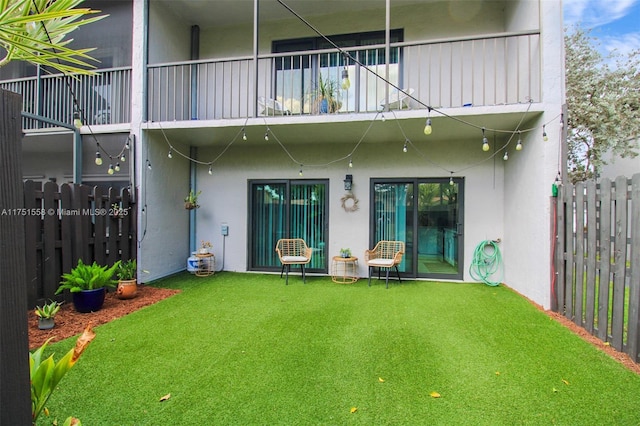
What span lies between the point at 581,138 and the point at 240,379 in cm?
1100

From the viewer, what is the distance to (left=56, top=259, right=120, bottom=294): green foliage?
3.87 meters

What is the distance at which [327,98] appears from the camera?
5.39m

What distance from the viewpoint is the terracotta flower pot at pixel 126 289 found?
450cm

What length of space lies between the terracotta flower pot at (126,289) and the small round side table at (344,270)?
3407 millimetres

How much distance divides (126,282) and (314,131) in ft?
12.8

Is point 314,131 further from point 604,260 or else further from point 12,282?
point 12,282

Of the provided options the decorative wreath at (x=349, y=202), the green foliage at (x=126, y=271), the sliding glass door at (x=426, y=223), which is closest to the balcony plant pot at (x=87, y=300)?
the green foliage at (x=126, y=271)

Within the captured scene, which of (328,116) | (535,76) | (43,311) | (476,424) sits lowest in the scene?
(476,424)

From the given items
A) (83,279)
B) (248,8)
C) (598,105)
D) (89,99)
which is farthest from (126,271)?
(598,105)

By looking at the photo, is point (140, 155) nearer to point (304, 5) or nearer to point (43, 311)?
point (43, 311)

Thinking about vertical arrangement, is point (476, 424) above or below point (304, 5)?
below

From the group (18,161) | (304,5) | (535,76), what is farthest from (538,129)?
(18,161)

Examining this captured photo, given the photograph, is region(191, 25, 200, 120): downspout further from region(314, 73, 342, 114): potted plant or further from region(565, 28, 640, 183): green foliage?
region(565, 28, 640, 183): green foliage

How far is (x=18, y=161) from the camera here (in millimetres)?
1125
